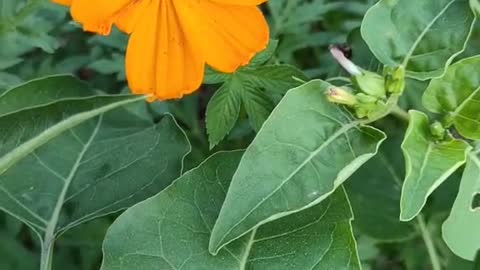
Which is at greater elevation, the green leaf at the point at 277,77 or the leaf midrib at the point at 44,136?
the leaf midrib at the point at 44,136

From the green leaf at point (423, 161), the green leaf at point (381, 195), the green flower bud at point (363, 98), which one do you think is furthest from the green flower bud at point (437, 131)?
the green leaf at point (381, 195)

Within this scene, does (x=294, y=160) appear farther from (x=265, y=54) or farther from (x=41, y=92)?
(x=41, y=92)

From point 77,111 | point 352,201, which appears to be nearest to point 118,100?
point 77,111

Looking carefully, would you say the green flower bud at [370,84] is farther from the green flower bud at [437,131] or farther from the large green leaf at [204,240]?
the large green leaf at [204,240]

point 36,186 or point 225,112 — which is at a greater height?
point 225,112

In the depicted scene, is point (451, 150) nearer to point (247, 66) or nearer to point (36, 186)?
point (247, 66)
